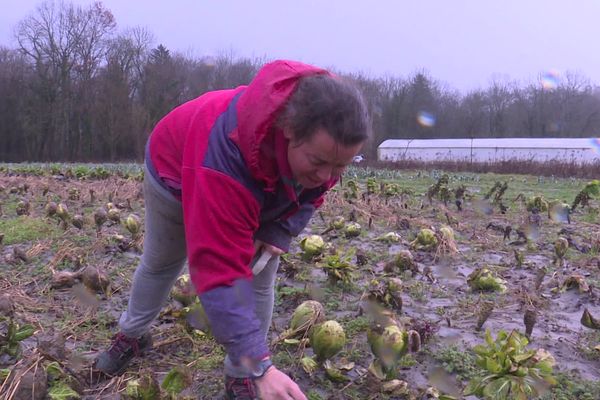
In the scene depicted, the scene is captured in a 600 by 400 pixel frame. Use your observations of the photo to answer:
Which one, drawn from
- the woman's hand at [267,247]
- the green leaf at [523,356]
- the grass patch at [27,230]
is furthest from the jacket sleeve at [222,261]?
the grass patch at [27,230]

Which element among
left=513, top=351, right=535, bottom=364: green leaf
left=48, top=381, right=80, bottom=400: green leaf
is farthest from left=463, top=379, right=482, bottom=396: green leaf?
left=48, top=381, right=80, bottom=400: green leaf

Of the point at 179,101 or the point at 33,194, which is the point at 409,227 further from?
the point at 179,101

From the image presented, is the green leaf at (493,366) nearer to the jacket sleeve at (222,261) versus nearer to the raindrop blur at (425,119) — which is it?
the jacket sleeve at (222,261)

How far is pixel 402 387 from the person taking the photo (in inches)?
80.7

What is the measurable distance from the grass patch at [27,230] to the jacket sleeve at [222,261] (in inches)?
130

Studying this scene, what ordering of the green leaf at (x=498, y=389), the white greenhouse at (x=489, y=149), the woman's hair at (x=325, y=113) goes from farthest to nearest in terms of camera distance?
the white greenhouse at (x=489, y=149)
the green leaf at (x=498, y=389)
the woman's hair at (x=325, y=113)

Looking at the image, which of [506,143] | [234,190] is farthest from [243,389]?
[506,143]

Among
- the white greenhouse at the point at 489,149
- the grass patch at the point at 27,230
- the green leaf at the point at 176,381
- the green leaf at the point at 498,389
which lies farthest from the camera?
the white greenhouse at the point at 489,149

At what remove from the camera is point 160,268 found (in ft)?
7.72

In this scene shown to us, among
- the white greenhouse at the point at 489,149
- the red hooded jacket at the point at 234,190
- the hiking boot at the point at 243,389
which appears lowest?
the white greenhouse at the point at 489,149

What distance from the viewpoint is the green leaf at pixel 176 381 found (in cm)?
→ 195

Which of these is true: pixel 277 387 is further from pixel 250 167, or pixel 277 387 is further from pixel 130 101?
pixel 130 101

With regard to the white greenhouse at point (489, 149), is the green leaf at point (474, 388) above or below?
above

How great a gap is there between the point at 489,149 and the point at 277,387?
30.0 metres
